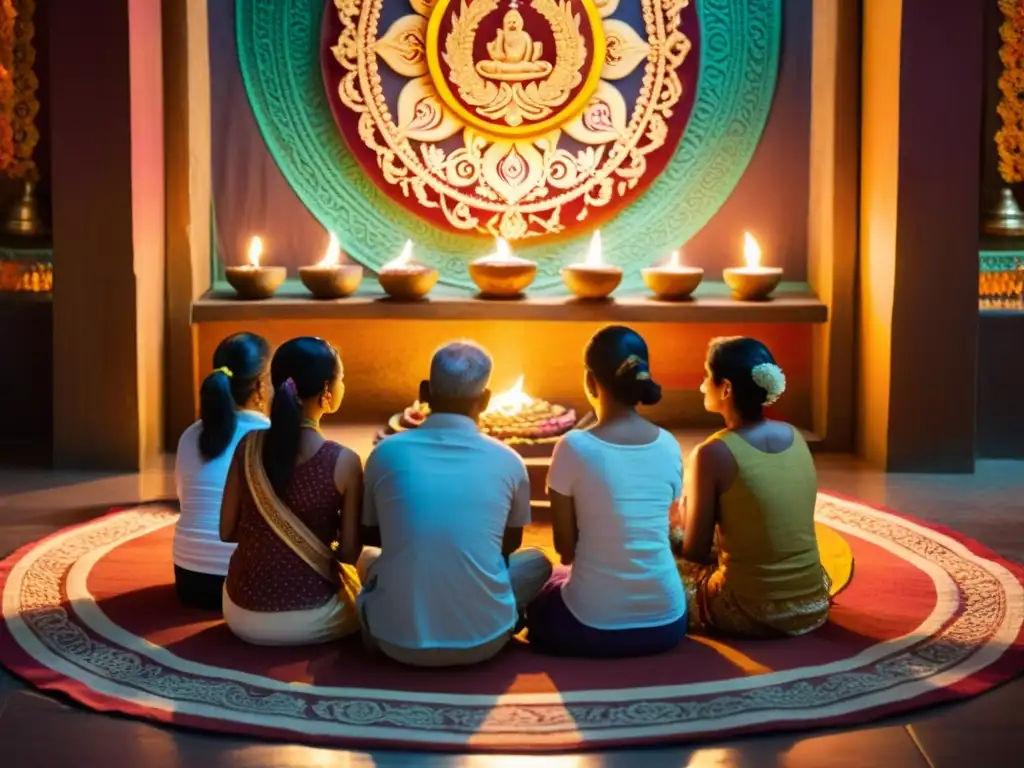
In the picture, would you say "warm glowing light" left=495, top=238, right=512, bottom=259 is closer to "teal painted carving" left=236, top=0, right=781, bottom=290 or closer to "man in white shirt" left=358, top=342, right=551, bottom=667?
"teal painted carving" left=236, top=0, right=781, bottom=290

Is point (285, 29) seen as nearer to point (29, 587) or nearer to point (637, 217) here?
point (637, 217)

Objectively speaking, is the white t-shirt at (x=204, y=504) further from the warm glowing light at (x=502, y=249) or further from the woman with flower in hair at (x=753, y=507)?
the warm glowing light at (x=502, y=249)

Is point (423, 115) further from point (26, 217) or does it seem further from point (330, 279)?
point (26, 217)

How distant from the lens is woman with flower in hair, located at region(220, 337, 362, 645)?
390 centimetres

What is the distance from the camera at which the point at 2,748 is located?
343 centimetres

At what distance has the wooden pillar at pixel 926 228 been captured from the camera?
5883 millimetres

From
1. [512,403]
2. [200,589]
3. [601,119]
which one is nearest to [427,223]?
[601,119]

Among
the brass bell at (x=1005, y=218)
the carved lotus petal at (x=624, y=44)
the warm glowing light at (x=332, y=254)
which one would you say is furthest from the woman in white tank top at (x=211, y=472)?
the brass bell at (x=1005, y=218)

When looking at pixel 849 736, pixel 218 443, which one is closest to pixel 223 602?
pixel 218 443

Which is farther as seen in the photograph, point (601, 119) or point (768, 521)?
point (601, 119)

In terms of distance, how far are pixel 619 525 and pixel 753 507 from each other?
0.37 metres

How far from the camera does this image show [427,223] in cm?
670

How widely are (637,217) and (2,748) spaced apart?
387 centimetres

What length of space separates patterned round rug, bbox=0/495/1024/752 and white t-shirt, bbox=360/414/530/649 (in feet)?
0.38
